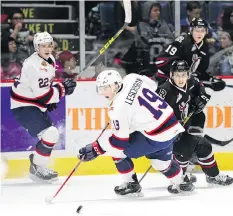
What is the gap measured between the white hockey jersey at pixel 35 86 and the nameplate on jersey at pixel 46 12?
1.29 meters

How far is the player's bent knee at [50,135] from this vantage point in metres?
5.45

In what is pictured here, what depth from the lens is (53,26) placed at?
22.1ft

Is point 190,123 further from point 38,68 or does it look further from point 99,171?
point 38,68

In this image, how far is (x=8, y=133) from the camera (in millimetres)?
5895

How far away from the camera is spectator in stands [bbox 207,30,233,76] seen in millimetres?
6414

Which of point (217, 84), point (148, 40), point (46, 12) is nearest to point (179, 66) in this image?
point (217, 84)

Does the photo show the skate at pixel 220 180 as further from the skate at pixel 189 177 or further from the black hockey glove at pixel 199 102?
the black hockey glove at pixel 199 102

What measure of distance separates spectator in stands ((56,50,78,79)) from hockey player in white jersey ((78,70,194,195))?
1.48 metres

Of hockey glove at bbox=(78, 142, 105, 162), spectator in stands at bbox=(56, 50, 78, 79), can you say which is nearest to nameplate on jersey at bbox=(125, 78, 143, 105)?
hockey glove at bbox=(78, 142, 105, 162)

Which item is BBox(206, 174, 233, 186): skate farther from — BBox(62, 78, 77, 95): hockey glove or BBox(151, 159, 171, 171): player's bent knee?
BBox(62, 78, 77, 95): hockey glove

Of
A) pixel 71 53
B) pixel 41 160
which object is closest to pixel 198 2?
pixel 71 53

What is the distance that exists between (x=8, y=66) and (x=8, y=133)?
0.76 meters

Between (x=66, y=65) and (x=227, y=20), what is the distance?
1338 mm

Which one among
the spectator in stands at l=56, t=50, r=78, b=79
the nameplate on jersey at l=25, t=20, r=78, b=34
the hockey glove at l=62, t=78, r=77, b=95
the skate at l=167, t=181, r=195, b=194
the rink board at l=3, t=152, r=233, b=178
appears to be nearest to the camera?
the skate at l=167, t=181, r=195, b=194
